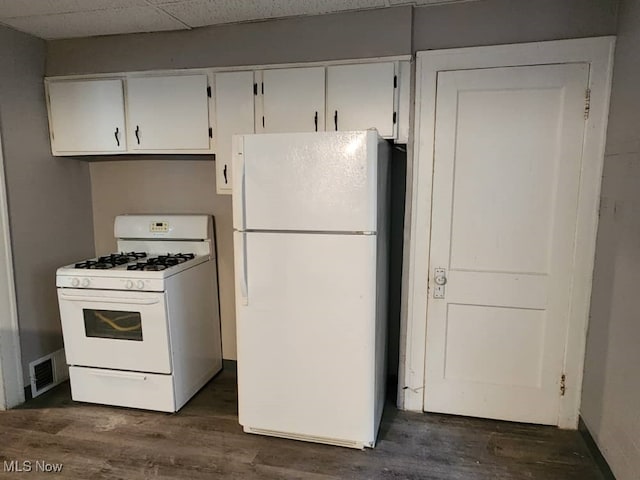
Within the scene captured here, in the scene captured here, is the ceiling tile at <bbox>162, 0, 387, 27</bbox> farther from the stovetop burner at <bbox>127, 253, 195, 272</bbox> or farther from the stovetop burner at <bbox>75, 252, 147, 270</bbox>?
the stovetop burner at <bbox>75, 252, 147, 270</bbox>

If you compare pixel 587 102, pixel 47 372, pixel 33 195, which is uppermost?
pixel 587 102

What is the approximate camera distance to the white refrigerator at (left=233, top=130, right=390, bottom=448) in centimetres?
208

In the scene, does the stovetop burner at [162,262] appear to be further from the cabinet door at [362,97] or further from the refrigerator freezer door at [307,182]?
the cabinet door at [362,97]

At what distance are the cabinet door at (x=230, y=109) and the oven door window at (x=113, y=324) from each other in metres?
1.07

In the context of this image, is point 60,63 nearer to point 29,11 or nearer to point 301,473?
point 29,11

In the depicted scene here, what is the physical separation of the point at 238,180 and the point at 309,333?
34.1 inches

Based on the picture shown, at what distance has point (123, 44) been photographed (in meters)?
2.73

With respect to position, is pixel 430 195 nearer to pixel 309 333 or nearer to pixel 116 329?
pixel 309 333

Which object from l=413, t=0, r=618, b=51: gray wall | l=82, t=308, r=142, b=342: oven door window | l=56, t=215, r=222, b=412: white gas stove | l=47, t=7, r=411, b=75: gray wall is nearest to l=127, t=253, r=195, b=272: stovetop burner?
l=56, t=215, r=222, b=412: white gas stove

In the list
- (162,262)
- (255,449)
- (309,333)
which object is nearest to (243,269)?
(309,333)

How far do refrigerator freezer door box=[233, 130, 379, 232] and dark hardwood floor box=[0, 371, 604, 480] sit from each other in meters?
1.19

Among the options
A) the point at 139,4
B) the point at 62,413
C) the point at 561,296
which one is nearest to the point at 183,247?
the point at 62,413

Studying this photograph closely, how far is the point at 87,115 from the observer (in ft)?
9.13

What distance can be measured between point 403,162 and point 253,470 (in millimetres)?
1948
